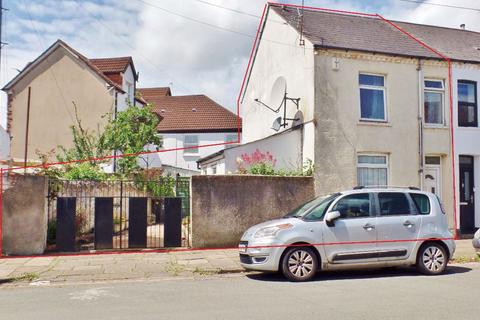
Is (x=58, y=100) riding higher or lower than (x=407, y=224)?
higher

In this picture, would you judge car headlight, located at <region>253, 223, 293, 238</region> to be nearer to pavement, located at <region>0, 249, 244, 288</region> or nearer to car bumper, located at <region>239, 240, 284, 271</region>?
car bumper, located at <region>239, 240, 284, 271</region>

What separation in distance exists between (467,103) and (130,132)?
15205 mm

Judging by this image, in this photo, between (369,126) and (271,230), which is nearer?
(271,230)

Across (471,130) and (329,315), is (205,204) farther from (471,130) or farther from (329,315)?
(471,130)

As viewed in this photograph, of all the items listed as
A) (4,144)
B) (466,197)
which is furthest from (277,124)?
(4,144)

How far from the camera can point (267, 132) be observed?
19219 millimetres

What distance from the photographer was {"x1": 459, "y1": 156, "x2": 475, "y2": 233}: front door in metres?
16.1

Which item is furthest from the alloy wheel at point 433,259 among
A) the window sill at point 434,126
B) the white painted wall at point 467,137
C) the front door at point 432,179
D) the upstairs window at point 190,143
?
the upstairs window at point 190,143

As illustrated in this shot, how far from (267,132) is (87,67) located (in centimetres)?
1328

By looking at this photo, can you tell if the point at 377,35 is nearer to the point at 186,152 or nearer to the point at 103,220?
the point at 103,220

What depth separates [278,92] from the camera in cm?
1753

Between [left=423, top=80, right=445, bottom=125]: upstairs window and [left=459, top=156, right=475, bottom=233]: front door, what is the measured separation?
1614 mm

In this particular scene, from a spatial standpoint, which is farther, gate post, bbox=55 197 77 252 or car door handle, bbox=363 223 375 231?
gate post, bbox=55 197 77 252

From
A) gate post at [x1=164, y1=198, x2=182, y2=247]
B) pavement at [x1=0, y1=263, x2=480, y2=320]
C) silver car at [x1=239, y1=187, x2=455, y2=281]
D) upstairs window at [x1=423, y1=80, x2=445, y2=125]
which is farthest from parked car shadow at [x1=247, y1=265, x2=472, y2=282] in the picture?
upstairs window at [x1=423, y1=80, x2=445, y2=125]
